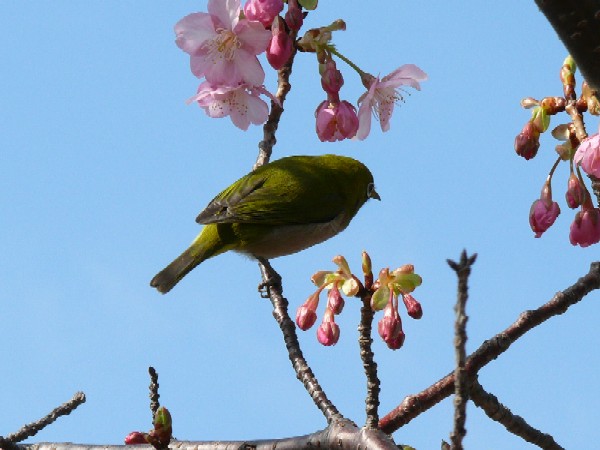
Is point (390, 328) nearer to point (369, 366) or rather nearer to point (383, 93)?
point (369, 366)

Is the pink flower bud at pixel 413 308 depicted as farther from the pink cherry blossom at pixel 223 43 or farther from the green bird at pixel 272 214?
the green bird at pixel 272 214

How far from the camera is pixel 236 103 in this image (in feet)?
16.8

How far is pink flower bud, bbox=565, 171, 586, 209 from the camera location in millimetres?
4238

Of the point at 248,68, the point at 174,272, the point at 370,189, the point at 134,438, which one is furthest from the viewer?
the point at 370,189

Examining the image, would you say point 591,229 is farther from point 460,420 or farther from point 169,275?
point 169,275

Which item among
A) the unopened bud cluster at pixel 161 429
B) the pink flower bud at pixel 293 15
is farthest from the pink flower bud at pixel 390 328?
the pink flower bud at pixel 293 15

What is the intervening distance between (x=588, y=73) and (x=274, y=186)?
462cm

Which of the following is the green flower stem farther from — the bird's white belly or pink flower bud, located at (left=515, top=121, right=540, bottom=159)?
the bird's white belly

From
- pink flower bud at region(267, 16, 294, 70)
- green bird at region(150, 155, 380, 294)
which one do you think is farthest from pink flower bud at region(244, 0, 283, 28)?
green bird at region(150, 155, 380, 294)

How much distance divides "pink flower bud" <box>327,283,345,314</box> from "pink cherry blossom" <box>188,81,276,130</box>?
45.6 inches

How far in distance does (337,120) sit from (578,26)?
258 centimetres

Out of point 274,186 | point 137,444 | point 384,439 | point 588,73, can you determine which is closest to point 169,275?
point 274,186

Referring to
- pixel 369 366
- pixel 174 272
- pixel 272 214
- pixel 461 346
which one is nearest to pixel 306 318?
pixel 369 366

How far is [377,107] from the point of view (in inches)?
209
